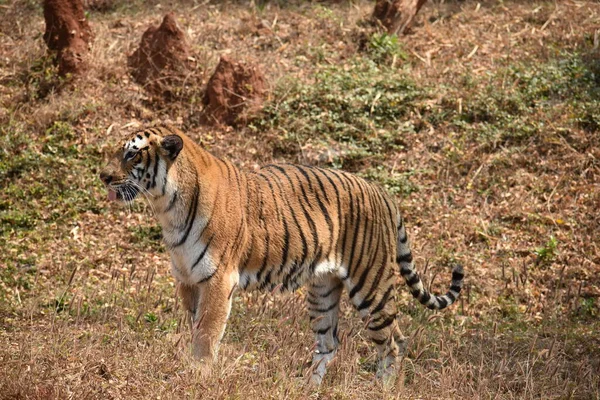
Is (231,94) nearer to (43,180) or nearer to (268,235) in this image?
(43,180)

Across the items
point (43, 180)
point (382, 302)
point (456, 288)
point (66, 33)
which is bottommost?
point (43, 180)

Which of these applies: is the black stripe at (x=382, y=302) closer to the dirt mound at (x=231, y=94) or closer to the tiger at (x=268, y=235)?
the tiger at (x=268, y=235)

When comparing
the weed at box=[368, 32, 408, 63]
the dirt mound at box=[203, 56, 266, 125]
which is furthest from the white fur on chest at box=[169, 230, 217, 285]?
the weed at box=[368, 32, 408, 63]

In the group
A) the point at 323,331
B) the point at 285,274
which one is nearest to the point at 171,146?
the point at 285,274

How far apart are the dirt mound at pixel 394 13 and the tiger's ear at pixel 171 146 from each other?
255 inches

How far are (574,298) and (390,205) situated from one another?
223cm

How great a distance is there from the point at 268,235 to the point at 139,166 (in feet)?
3.16

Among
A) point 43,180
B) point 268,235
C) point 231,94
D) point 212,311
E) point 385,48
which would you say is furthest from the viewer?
point 385,48

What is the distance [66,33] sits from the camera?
385 inches

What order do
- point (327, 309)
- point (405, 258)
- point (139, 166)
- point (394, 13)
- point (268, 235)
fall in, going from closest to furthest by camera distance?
point (139, 166) → point (268, 235) → point (327, 309) → point (405, 258) → point (394, 13)

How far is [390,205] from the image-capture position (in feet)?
20.5

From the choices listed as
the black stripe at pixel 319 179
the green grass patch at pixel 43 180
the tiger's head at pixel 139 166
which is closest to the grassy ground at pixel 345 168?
the green grass patch at pixel 43 180

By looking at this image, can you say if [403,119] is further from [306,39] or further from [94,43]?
[94,43]

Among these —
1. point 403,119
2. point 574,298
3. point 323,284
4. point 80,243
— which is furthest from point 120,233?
point 574,298
